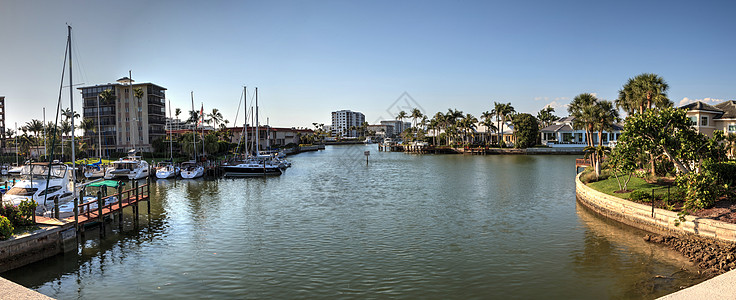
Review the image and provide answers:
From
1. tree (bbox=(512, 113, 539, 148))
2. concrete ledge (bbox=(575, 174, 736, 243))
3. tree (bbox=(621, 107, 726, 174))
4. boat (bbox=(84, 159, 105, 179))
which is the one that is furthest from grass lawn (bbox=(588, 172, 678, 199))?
tree (bbox=(512, 113, 539, 148))

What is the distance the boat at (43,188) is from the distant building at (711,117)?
63840mm

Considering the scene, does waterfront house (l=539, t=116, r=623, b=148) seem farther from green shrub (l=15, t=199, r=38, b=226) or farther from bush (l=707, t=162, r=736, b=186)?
green shrub (l=15, t=199, r=38, b=226)

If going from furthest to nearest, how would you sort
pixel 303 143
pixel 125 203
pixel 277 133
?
pixel 303 143, pixel 277 133, pixel 125 203

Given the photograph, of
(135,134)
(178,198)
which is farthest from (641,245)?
(135,134)

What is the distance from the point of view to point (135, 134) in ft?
297

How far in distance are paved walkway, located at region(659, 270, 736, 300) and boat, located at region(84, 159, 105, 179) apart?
205 feet

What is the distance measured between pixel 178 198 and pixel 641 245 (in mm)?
36192

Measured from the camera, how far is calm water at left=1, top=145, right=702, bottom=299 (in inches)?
616

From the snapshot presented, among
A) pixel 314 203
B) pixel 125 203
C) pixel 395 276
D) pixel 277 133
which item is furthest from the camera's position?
pixel 277 133

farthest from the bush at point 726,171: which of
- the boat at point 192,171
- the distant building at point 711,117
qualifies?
the boat at point 192,171

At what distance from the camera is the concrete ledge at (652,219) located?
18.4m

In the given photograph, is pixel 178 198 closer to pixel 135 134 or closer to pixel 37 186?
pixel 37 186

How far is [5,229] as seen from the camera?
675 inches

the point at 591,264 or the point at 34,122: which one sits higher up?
the point at 34,122
